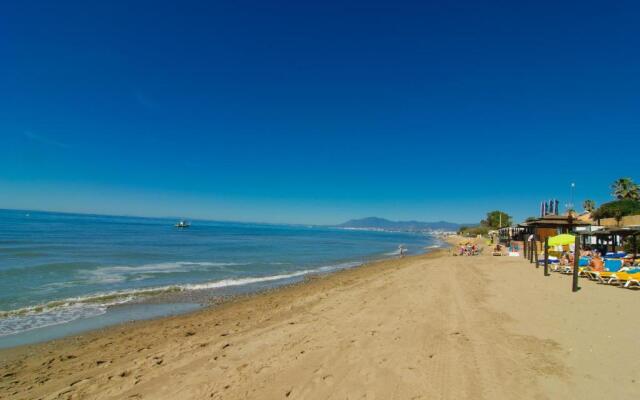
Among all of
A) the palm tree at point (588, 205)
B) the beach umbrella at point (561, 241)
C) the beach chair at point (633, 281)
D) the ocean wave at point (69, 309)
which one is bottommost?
the ocean wave at point (69, 309)

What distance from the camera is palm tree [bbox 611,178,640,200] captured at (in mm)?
48625

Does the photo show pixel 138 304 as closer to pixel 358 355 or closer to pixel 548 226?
pixel 358 355

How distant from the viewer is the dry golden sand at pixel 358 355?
468cm

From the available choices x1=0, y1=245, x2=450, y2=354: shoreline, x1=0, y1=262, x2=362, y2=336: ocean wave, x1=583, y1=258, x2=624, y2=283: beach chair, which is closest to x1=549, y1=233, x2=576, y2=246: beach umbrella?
x1=583, y1=258, x2=624, y2=283: beach chair

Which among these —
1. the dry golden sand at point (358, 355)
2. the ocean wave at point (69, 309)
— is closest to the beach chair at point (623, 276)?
the dry golden sand at point (358, 355)

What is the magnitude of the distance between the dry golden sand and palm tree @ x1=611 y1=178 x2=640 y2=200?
2018 inches

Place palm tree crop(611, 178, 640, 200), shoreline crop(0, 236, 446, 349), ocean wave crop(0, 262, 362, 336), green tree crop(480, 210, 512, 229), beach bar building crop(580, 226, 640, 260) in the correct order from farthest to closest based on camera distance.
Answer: green tree crop(480, 210, 512, 229), palm tree crop(611, 178, 640, 200), beach bar building crop(580, 226, 640, 260), ocean wave crop(0, 262, 362, 336), shoreline crop(0, 236, 446, 349)

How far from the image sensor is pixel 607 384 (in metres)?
4.71

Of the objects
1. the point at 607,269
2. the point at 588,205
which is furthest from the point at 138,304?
the point at 588,205

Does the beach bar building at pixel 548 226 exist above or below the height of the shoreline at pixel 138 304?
above

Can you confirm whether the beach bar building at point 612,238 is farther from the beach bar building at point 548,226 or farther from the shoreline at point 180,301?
the shoreline at point 180,301

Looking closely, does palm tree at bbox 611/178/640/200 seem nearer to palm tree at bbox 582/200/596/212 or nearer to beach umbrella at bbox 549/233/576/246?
palm tree at bbox 582/200/596/212

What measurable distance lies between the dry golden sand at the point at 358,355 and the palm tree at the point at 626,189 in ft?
168

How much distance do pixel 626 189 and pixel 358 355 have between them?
60.4m
